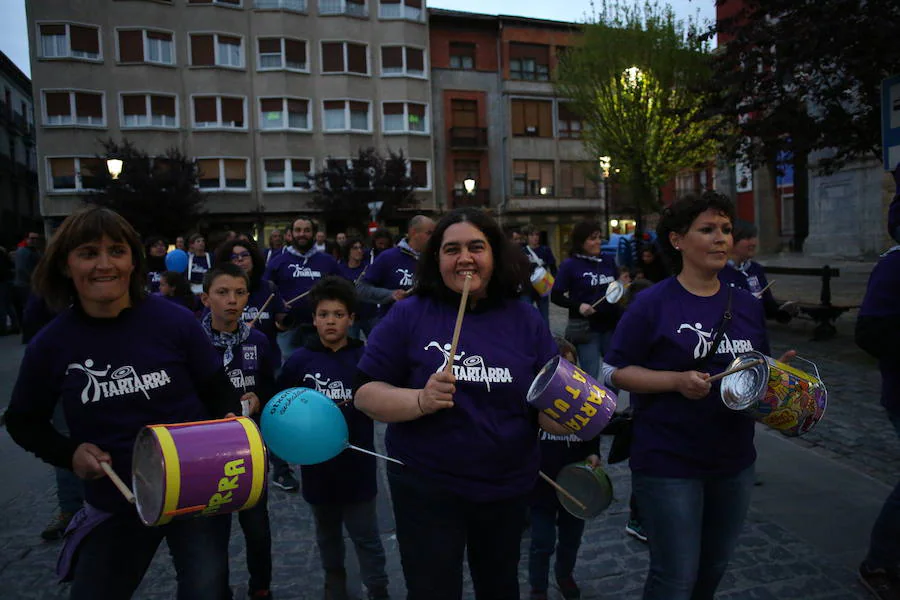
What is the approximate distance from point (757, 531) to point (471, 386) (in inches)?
110

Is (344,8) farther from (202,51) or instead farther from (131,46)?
(131,46)

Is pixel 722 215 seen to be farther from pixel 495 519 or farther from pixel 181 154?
pixel 181 154

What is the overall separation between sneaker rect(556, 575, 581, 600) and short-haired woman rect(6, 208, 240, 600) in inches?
68.9

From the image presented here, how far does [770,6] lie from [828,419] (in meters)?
5.52

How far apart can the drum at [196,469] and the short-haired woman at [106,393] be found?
0.19 m

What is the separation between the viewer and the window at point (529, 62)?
1517 inches

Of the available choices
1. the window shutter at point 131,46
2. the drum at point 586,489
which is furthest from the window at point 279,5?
the drum at point 586,489

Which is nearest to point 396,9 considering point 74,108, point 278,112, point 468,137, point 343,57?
point 343,57

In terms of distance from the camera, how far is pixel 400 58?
35312 mm

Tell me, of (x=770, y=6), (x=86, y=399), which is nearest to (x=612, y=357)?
(x=86, y=399)

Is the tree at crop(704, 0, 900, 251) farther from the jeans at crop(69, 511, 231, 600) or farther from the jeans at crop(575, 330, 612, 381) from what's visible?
the jeans at crop(69, 511, 231, 600)

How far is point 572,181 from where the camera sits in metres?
39.6

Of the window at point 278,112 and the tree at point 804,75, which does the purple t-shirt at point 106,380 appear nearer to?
the tree at point 804,75

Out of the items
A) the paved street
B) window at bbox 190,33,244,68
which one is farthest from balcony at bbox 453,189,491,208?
the paved street
